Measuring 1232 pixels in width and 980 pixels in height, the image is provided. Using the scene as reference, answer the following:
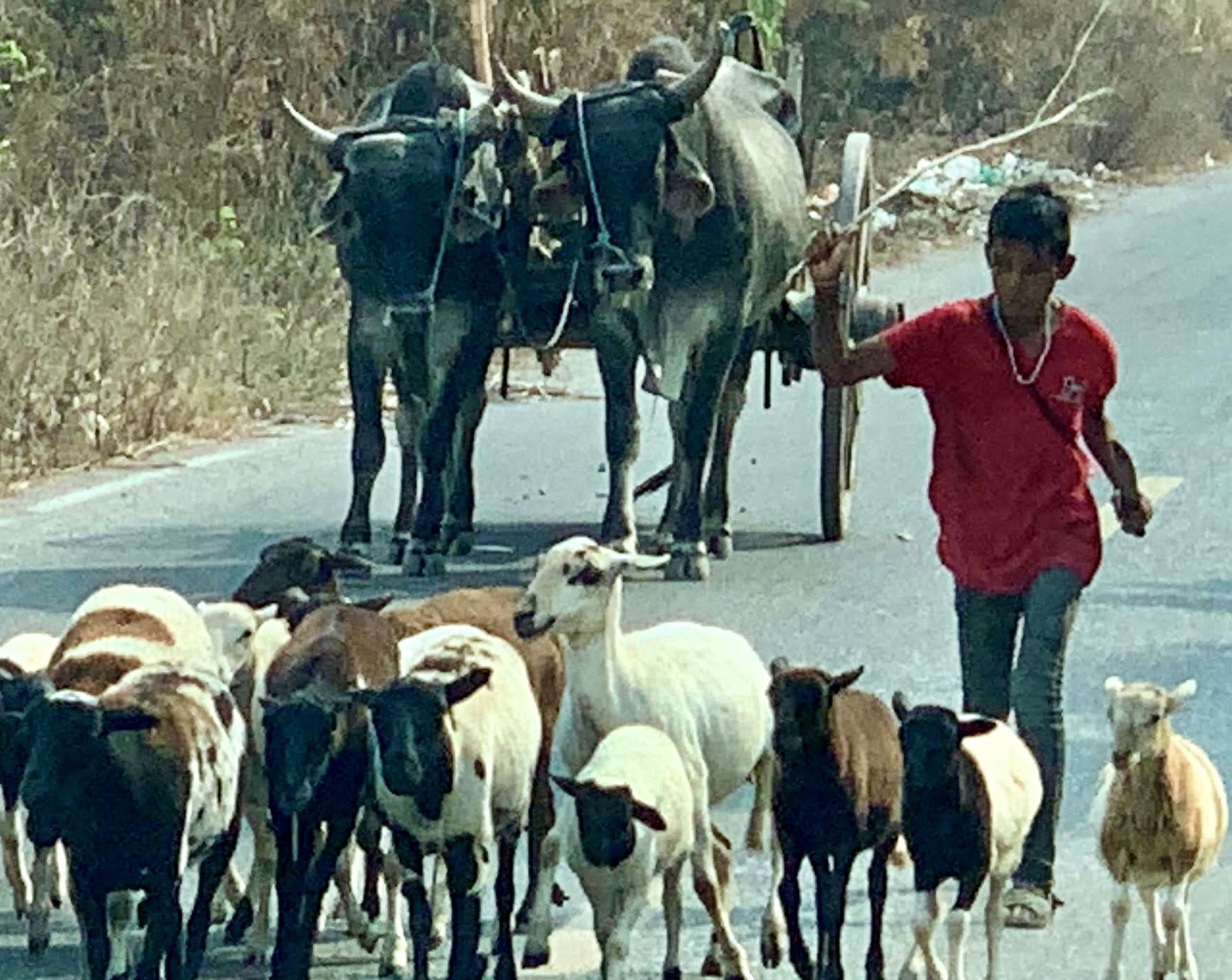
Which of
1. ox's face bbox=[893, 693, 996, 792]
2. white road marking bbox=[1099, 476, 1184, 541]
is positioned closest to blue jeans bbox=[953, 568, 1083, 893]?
ox's face bbox=[893, 693, 996, 792]

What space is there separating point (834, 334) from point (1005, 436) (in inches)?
20.6

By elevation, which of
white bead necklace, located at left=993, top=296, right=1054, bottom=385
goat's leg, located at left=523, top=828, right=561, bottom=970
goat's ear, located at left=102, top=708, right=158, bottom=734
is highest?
white bead necklace, located at left=993, top=296, right=1054, bottom=385

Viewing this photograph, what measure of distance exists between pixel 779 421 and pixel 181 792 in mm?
12059

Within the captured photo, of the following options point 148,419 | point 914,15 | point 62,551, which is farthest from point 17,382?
point 914,15

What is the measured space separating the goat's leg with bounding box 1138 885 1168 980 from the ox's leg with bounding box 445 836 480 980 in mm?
1602

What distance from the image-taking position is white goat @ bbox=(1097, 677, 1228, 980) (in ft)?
24.7

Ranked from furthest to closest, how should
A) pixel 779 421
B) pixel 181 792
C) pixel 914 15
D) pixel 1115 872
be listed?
pixel 914 15 < pixel 779 421 < pixel 1115 872 < pixel 181 792

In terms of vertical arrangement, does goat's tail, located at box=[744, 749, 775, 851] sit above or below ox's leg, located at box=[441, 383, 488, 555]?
below

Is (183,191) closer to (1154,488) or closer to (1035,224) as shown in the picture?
(1154,488)

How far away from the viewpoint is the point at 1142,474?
17.3 m

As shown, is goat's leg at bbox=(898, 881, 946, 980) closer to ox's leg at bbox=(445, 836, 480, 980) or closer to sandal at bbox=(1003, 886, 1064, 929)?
sandal at bbox=(1003, 886, 1064, 929)

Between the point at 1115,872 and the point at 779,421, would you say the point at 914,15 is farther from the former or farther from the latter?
the point at 1115,872

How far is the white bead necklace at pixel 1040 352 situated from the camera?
26.6 feet

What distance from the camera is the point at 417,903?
7336 mm
